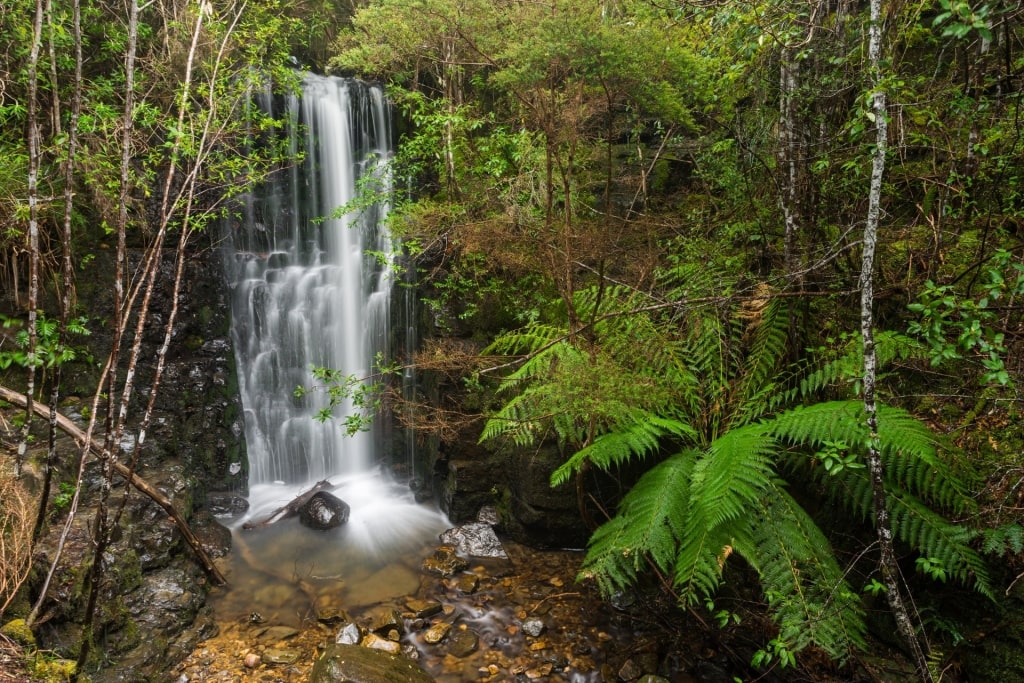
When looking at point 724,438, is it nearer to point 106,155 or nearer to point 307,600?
point 307,600

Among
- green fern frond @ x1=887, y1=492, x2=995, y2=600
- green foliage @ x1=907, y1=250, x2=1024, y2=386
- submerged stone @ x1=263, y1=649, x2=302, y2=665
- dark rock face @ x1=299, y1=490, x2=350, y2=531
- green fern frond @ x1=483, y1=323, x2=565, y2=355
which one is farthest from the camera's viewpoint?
dark rock face @ x1=299, y1=490, x2=350, y2=531

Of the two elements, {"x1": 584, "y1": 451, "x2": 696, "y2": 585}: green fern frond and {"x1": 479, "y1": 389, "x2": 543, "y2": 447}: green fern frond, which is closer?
{"x1": 584, "y1": 451, "x2": 696, "y2": 585}: green fern frond

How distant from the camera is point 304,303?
7500 millimetres

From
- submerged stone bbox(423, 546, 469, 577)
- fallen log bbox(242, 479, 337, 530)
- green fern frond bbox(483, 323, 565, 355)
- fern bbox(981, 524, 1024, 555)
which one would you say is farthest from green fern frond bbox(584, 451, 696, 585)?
fallen log bbox(242, 479, 337, 530)

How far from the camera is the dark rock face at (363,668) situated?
3303 millimetres

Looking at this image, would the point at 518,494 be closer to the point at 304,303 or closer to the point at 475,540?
the point at 475,540

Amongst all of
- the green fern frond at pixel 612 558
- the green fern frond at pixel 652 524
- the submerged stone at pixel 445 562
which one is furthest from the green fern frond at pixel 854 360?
the submerged stone at pixel 445 562

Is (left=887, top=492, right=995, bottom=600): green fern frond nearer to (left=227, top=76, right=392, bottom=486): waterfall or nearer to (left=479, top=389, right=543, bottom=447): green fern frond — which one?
(left=479, top=389, right=543, bottom=447): green fern frond

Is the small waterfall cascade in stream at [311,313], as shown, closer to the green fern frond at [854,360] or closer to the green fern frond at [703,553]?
the green fern frond at [703,553]

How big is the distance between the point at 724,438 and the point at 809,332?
3.84ft

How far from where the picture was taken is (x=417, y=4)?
4.91 meters

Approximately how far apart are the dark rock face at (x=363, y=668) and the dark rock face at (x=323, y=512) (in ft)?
7.89

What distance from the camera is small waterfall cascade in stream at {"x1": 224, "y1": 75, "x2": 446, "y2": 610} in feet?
22.9

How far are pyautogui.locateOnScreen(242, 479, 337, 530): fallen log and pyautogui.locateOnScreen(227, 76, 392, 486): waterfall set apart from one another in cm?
67
